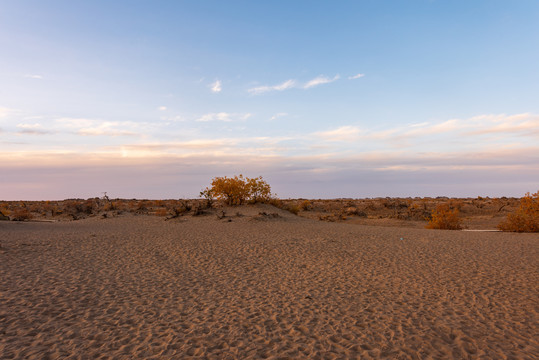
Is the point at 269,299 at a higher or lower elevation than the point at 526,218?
lower

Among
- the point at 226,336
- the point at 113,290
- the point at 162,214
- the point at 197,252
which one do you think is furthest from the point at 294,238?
the point at 162,214

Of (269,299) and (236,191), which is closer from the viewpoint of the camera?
(269,299)

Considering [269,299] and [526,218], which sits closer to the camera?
[269,299]

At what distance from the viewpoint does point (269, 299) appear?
25.0 feet

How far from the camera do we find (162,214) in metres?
26.2

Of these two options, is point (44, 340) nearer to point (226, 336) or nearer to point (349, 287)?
point (226, 336)

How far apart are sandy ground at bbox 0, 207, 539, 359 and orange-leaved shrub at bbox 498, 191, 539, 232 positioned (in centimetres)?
407

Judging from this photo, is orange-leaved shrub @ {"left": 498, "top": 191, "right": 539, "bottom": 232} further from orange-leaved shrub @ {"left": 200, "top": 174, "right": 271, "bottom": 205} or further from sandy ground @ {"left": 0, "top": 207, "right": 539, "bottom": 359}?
orange-leaved shrub @ {"left": 200, "top": 174, "right": 271, "bottom": 205}

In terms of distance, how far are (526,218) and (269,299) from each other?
651 inches

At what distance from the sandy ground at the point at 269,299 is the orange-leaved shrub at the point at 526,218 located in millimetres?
4072

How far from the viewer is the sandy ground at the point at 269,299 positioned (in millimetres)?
5434

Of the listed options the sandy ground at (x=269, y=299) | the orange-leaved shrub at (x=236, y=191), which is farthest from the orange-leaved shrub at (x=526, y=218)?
the orange-leaved shrub at (x=236, y=191)

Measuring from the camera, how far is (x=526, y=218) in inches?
703

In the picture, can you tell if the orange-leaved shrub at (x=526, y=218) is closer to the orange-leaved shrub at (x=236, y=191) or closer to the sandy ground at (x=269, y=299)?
the sandy ground at (x=269, y=299)
